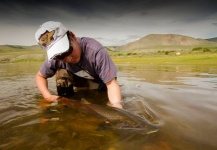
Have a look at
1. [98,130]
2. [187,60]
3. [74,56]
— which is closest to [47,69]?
[74,56]

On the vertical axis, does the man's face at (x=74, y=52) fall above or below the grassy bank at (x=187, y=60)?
above

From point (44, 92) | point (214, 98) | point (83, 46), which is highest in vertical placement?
point (83, 46)

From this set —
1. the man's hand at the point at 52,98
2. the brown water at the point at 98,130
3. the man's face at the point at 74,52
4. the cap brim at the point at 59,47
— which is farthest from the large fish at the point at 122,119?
the man's hand at the point at 52,98

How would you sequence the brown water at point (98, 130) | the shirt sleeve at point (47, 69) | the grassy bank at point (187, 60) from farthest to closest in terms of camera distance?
the grassy bank at point (187, 60) < the shirt sleeve at point (47, 69) < the brown water at point (98, 130)

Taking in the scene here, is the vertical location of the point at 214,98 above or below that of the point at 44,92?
below

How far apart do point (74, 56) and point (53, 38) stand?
45cm

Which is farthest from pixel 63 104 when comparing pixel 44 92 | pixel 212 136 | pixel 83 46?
pixel 212 136

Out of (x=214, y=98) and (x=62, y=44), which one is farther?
(x=214, y=98)

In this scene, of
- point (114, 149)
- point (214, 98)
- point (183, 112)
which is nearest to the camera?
point (114, 149)

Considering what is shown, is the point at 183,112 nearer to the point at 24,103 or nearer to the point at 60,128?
the point at 60,128

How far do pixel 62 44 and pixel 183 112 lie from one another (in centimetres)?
206

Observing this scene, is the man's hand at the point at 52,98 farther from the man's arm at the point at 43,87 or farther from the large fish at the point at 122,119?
the large fish at the point at 122,119

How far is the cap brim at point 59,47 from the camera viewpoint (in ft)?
8.74

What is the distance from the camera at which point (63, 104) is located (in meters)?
3.52
